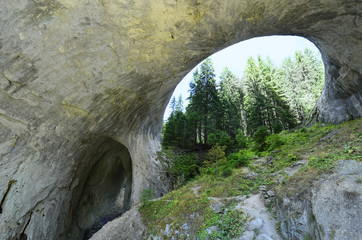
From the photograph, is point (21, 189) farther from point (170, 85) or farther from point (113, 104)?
point (170, 85)

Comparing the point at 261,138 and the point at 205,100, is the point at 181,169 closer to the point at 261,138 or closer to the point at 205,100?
the point at 261,138

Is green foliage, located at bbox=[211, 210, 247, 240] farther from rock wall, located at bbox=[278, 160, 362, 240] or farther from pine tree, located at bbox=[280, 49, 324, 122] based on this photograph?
pine tree, located at bbox=[280, 49, 324, 122]

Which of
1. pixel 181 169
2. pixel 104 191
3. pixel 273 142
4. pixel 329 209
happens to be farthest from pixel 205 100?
pixel 329 209

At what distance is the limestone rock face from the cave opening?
1763 millimetres

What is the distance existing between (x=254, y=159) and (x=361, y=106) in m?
7.20

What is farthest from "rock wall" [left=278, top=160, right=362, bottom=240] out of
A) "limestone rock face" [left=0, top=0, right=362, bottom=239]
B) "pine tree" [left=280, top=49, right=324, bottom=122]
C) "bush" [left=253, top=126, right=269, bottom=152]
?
"pine tree" [left=280, top=49, right=324, bottom=122]

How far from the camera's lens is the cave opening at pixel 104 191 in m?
12.6

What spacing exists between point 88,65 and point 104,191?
494 inches

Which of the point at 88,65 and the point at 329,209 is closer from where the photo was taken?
the point at 329,209

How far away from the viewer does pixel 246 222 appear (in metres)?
5.58

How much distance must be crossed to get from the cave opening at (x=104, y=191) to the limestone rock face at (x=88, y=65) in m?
1.76

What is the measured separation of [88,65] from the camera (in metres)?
7.14

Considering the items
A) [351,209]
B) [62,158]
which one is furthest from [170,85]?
[351,209]

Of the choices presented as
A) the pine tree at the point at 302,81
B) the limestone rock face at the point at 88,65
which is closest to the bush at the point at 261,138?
the limestone rock face at the point at 88,65
